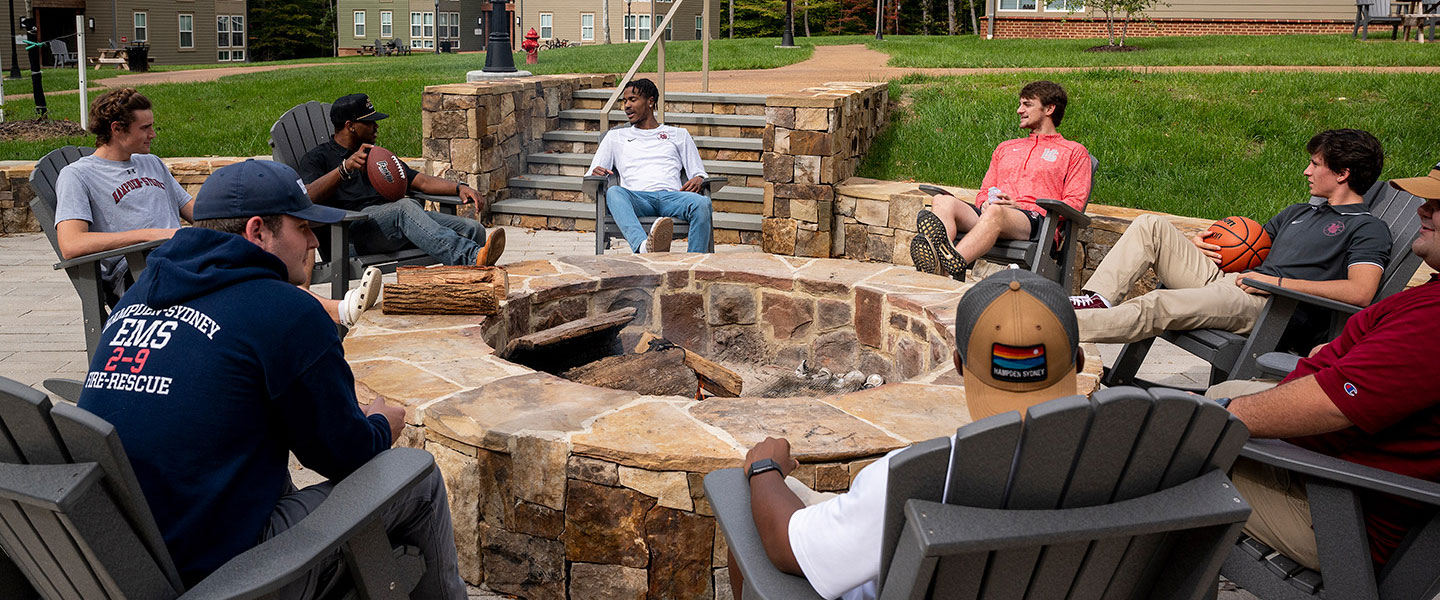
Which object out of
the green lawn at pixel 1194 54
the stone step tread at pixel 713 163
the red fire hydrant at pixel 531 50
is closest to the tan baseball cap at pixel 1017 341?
the stone step tread at pixel 713 163

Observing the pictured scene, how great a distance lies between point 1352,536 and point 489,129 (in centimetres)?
687

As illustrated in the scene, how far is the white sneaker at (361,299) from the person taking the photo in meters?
3.66

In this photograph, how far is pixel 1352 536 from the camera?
208 cm

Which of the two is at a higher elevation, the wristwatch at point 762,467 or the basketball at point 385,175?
the basketball at point 385,175

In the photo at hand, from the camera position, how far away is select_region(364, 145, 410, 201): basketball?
516cm

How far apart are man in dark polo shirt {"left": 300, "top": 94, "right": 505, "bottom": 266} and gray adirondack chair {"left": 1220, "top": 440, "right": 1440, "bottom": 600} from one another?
3.72 meters

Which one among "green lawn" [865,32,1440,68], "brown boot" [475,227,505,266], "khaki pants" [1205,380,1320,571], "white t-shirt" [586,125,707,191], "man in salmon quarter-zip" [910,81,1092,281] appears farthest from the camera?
"green lawn" [865,32,1440,68]

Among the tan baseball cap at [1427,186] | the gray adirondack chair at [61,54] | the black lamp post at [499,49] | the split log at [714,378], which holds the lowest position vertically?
the split log at [714,378]

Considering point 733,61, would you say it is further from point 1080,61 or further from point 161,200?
point 161,200

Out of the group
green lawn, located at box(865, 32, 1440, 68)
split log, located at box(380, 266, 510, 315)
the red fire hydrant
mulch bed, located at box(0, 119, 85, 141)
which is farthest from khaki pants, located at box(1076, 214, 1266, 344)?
the red fire hydrant

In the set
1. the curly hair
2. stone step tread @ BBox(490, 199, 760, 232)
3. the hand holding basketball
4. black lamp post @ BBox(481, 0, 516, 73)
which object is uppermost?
black lamp post @ BBox(481, 0, 516, 73)

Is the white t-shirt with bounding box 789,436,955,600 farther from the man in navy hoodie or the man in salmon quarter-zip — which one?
the man in salmon quarter-zip

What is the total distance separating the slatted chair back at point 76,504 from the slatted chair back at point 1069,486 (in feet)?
3.65

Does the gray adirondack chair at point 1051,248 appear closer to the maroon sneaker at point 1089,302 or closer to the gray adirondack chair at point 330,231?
the maroon sneaker at point 1089,302
